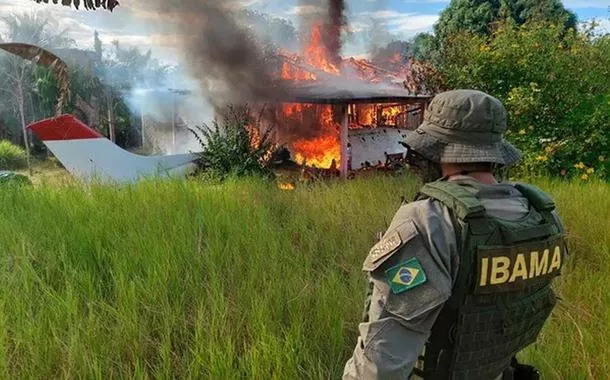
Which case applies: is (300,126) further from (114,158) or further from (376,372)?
(376,372)

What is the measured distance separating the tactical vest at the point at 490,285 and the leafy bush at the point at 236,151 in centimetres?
822

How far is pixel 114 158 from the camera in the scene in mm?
10430

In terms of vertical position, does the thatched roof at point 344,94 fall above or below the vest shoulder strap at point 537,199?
above

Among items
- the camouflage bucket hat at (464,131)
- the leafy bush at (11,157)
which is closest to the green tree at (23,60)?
the leafy bush at (11,157)

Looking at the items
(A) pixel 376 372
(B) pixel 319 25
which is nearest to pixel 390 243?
(A) pixel 376 372

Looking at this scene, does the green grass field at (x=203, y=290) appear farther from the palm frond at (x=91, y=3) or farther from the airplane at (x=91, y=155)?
the airplane at (x=91, y=155)

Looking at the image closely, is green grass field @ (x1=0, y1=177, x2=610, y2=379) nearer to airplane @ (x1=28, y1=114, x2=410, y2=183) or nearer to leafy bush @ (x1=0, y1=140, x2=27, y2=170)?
airplane @ (x1=28, y1=114, x2=410, y2=183)

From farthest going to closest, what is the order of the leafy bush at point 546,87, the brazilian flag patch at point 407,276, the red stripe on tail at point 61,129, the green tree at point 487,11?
the green tree at point 487,11
the red stripe on tail at point 61,129
the leafy bush at point 546,87
the brazilian flag patch at point 407,276

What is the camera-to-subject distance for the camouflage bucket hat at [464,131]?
4.43 ft

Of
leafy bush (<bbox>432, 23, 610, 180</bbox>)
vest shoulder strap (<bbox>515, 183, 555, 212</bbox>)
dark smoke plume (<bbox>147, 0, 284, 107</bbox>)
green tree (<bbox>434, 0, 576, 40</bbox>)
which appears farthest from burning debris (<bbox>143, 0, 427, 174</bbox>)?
green tree (<bbox>434, 0, 576, 40</bbox>)

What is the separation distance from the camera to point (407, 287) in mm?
1193

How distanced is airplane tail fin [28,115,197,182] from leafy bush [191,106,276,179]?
696 mm

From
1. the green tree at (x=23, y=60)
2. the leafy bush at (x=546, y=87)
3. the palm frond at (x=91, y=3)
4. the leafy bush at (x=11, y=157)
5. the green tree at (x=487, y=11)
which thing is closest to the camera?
the palm frond at (x=91, y=3)

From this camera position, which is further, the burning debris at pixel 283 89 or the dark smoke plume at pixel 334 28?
the dark smoke plume at pixel 334 28
